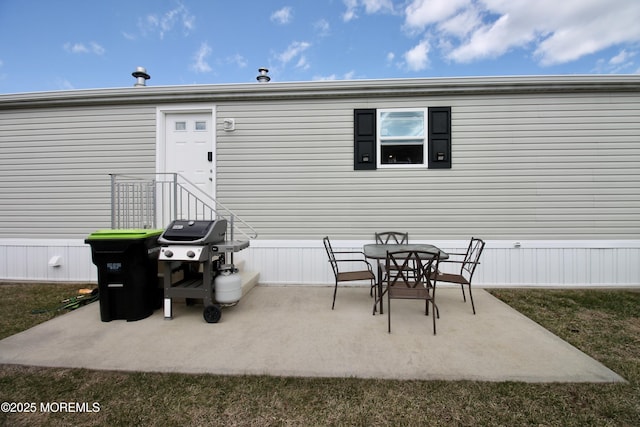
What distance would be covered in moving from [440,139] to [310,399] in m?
4.11

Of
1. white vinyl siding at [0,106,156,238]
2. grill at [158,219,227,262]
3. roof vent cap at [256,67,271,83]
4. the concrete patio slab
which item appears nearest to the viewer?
the concrete patio slab

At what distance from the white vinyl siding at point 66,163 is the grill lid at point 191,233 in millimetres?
2155

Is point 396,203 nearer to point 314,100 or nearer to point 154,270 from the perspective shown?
point 314,100

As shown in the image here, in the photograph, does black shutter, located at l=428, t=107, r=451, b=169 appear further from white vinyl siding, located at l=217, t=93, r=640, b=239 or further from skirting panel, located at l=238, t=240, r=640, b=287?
skirting panel, located at l=238, t=240, r=640, b=287

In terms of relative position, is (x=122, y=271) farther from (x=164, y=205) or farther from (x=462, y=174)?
(x=462, y=174)

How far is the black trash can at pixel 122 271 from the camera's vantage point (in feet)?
9.97

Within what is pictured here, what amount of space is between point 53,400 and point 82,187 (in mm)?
4079

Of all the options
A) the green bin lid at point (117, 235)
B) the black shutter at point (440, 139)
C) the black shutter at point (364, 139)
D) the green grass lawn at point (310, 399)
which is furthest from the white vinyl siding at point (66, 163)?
the black shutter at point (440, 139)

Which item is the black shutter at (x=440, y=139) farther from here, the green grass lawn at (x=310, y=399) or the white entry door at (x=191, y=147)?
the white entry door at (x=191, y=147)

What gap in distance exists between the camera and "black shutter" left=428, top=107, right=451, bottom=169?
4445 mm

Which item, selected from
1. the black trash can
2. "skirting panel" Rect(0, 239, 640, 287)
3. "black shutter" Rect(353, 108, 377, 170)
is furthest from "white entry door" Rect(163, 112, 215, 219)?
"black shutter" Rect(353, 108, 377, 170)

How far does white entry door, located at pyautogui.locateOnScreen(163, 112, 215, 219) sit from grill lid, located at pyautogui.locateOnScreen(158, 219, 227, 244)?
5.32ft

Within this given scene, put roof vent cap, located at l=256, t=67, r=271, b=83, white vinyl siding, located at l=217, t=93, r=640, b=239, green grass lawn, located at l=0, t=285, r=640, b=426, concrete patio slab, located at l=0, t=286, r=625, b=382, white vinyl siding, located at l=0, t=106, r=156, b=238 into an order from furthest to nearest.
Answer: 1. roof vent cap, located at l=256, t=67, r=271, b=83
2. white vinyl siding, located at l=0, t=106, r=156, b=238
3. white vinyl siding, located at l=217, t=93, r=640, b=239
4. concrete patio slab, located at l=0, t=286, r=625, b=382
5. green grass lawn, located at l=0, t=285, r=640, b=426

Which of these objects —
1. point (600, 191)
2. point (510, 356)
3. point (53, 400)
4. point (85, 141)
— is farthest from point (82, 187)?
point (600, 191)
